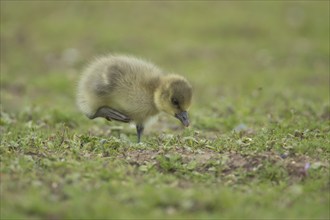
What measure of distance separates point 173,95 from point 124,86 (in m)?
0.60

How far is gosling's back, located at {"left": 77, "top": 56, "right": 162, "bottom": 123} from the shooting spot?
7.70 m

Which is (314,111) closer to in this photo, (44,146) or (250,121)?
(250,121)

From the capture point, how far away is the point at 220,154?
6555 millimetres

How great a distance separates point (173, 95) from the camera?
295 inches

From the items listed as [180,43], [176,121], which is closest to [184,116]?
[176,121]

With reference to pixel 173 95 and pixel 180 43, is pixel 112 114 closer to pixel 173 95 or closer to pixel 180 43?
pixel 173 95

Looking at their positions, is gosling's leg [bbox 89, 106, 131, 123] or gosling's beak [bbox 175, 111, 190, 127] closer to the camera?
gosling's beak [bbox 175, 111, 190, 127]

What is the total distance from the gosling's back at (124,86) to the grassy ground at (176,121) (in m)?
0.40

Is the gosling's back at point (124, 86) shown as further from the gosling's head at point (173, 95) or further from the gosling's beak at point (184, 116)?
the gosling's beak at point (184, 116)

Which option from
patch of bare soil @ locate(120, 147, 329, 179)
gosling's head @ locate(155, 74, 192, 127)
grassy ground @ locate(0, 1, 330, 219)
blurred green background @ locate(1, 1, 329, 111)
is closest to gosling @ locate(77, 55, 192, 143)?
gosling's head @ locate(155, 74, 192, 127)

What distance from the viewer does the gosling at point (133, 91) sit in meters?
7.57

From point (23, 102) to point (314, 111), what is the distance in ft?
15.1

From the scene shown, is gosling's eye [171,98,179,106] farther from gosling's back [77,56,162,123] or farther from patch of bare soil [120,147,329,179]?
patch of bare soil [120,147,329,179]

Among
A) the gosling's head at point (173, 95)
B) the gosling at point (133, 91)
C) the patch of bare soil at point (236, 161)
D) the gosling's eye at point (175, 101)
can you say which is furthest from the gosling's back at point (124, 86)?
the patch of bare soil at point (236, 161)
